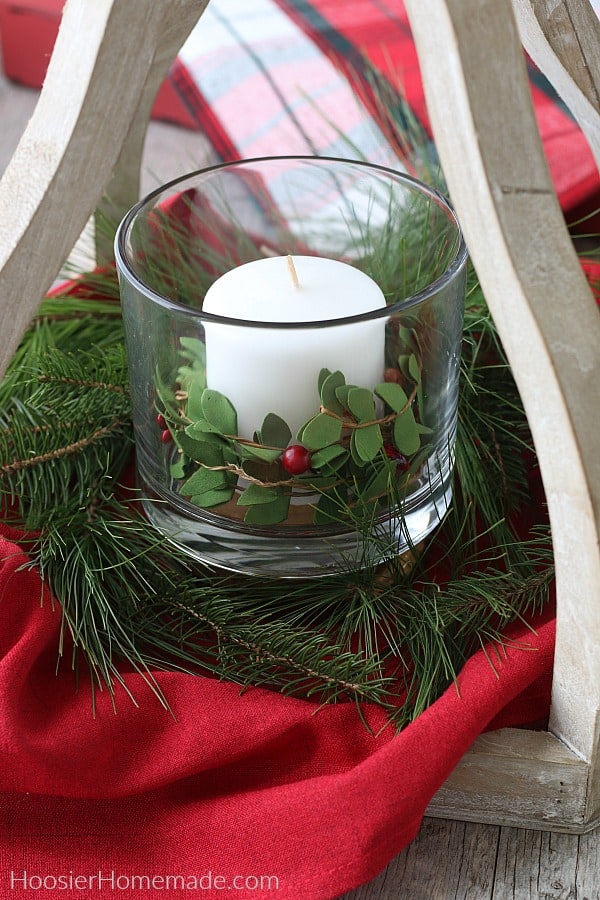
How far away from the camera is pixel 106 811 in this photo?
0.30 meters

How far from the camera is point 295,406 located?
0.33m

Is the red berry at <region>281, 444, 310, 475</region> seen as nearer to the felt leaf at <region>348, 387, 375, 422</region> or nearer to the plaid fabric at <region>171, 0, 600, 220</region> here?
the felt leaf at <region>348, 387, 375, 422</region>

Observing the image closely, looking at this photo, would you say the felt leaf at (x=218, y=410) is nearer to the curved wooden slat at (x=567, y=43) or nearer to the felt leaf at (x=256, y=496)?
the felt leaf at (x=256, y=496)

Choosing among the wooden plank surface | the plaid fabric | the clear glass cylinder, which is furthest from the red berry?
the plaid fabric

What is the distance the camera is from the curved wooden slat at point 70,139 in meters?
0.27

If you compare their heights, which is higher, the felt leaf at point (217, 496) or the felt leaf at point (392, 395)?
the felt leaf at point (392, 395)

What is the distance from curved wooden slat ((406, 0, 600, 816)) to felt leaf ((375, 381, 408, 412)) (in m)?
0.08

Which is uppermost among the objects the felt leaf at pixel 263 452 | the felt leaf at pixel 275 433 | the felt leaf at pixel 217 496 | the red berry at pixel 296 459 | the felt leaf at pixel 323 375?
the felt leaf at pixel 323 375

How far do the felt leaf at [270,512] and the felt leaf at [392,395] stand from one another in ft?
0.15

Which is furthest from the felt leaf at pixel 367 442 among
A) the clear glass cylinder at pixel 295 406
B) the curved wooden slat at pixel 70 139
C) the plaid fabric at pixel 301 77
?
the plaid fabric at pixel 301 77

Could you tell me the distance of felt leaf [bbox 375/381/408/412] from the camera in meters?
0.33

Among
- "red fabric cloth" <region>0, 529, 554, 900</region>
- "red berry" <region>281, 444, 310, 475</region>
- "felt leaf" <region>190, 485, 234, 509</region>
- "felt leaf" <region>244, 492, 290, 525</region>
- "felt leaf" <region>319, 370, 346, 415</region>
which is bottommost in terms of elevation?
"red fabric cloth" <region>0, 529, 554, 900</region>

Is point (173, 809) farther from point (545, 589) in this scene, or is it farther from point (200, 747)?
point (545, 589)

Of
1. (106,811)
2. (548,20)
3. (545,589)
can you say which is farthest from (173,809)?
(548,20)
